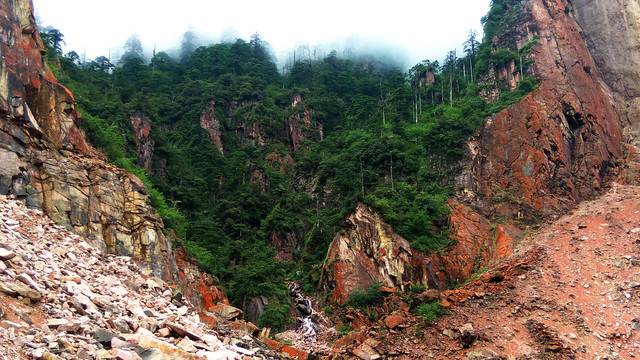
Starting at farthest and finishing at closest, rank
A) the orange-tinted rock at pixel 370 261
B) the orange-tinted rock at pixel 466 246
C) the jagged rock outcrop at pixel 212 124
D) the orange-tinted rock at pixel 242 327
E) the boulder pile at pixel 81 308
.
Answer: the jagged rock outcrop at pixel 212 124 < the orange-tinted rock at pixel 370 261 < the orange-tinted rock at pixel 466 246 < the orange-tinted rock at pixel 242 327 < the boulder pile at pixel 81 308

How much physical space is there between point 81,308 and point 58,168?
12.4 metres

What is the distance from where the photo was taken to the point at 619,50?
172 feet

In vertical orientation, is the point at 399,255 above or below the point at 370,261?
above

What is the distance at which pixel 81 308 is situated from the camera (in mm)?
10453

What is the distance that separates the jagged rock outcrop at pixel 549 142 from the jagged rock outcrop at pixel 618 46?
8.18 feet

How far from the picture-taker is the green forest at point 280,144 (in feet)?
123

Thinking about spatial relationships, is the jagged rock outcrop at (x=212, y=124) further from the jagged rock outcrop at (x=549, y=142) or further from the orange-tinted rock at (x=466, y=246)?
the orange-tinted rock at (x=466, y=246)

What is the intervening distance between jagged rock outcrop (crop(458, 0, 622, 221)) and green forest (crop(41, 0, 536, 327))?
2248 millimetres

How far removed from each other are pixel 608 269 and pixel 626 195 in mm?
14016

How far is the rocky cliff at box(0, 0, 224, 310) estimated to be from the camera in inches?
720

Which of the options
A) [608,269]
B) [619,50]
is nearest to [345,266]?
[608,269]

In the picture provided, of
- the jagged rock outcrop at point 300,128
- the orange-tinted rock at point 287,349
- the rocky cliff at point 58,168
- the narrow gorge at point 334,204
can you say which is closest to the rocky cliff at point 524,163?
the narrow gorge at point 334,204

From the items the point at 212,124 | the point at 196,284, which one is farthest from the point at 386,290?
the point at 212,124

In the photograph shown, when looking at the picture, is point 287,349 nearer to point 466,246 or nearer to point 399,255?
point 399,255
